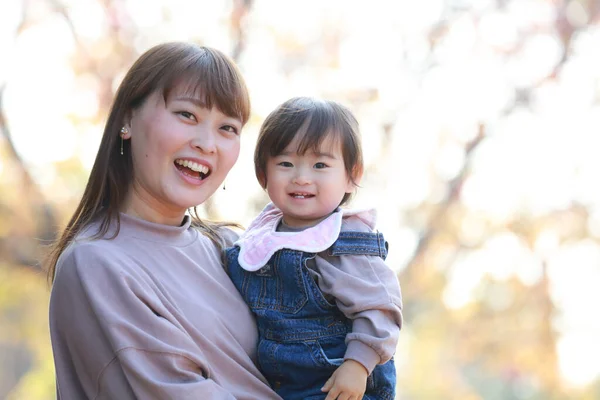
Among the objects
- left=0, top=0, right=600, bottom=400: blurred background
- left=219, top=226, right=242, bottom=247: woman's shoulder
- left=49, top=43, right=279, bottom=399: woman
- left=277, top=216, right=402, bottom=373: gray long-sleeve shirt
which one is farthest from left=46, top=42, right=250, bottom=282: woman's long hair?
left=0, top=0, right=600, bottom=400: blurred background

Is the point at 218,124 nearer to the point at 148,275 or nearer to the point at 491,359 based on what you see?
the point at 148,275

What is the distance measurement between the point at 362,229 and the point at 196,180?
1.56 ft

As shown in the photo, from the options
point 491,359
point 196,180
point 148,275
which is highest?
point 491,359

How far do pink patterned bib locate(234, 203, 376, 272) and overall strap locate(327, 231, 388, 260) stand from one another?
0.02 m

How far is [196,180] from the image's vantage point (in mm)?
2234

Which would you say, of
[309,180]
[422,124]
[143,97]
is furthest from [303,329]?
[422,124]

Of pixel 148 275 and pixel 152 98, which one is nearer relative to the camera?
pixel 148 275

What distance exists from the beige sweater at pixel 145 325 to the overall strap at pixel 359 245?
0.32 metres

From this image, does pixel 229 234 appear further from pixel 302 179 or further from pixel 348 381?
pixel 348 381

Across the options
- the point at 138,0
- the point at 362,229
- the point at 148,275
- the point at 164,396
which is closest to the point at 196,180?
the point at 148,275

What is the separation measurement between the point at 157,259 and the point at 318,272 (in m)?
0.43

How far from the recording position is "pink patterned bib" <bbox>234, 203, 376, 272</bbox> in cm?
217

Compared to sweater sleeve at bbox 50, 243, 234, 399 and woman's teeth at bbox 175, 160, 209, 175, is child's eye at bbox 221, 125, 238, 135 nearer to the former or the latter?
woman's teeth at bbox 175, 160, 209, 175

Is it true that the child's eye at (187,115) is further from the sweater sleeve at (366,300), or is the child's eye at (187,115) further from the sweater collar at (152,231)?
the sweater sleeve at (366,300)
